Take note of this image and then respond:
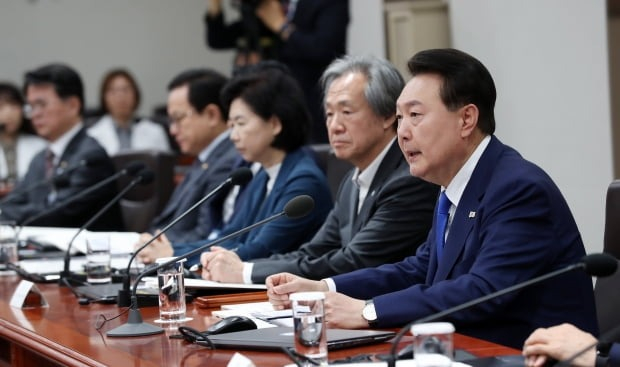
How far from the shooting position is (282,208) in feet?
11.8

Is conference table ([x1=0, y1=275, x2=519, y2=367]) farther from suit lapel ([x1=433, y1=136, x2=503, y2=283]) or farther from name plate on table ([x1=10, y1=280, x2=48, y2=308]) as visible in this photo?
suit lapel ([x1=433, y1=136, x2=503, y2=283])

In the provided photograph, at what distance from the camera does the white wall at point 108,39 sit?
341 inches

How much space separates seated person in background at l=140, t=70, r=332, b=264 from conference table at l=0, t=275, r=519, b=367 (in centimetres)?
85

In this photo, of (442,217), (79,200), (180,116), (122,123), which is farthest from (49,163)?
(442,217)

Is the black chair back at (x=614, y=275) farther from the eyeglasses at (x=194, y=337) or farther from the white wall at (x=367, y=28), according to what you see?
the white wall at (x=367, y=28)

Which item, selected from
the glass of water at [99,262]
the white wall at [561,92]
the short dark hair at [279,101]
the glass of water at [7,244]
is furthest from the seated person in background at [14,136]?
the glass of water at [99,262]

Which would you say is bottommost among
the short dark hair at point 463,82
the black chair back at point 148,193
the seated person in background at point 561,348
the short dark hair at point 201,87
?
the black chair back at point 148,193

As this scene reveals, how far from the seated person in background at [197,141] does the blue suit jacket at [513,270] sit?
2.07 m

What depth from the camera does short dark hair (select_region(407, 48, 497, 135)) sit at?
2.37 metres

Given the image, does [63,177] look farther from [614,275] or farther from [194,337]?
[614,275]

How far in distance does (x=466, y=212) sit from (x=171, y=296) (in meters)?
Result: 0.71

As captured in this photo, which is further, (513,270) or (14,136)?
(14,136)

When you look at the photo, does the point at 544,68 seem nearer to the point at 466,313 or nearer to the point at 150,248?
A: the point at 150,248

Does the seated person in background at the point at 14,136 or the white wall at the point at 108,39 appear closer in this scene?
the seated person in background at the point at 14,136
